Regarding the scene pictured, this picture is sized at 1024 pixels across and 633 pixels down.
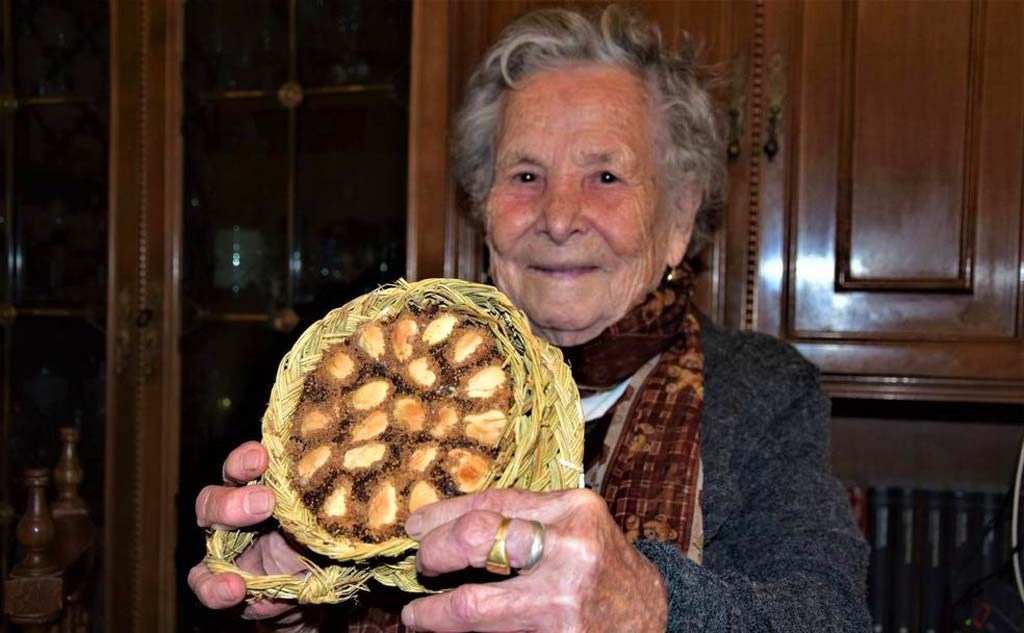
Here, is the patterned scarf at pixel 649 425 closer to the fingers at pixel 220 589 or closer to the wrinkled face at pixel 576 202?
the wrinkled face at pixel 576 202

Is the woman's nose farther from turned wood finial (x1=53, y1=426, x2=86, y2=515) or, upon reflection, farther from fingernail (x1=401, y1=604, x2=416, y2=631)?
turned wood finial (x1=53, y1=426, x2=86, y2=515)

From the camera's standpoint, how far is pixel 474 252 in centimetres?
144

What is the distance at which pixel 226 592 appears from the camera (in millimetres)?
634

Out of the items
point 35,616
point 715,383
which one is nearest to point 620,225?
point 715,383

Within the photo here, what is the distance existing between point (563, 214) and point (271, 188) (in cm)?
77

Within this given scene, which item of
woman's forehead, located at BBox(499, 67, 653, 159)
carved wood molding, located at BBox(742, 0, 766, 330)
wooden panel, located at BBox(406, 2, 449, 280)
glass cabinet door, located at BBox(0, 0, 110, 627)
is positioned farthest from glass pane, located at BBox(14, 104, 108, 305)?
carved wood molding, located at BBox(742, 0, 766, 330)

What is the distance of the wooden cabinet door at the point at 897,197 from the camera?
1.29m

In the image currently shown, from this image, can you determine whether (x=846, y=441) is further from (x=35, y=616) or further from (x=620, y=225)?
(x=35, y=616)

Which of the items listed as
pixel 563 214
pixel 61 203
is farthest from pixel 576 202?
pixel 61 203

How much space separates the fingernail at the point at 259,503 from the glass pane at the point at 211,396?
0.96 m

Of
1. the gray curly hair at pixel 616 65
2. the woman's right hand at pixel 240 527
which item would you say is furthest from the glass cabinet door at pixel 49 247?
the woman's right hand at pixel 240 527

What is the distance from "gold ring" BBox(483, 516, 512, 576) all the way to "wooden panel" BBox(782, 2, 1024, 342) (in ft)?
3.09

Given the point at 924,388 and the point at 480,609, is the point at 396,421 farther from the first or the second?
the point at 924,388

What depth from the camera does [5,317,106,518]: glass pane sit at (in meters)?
1.66
